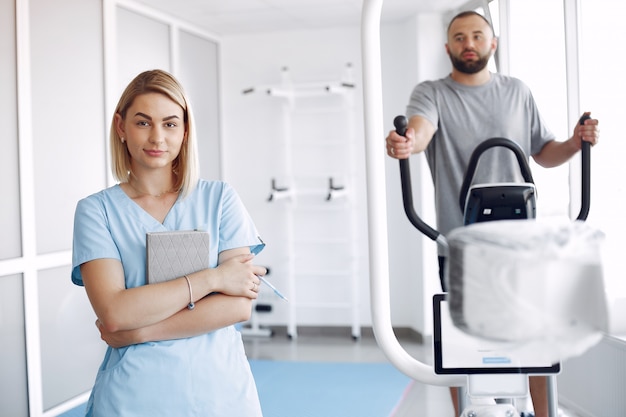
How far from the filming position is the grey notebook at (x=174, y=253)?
4.53ft

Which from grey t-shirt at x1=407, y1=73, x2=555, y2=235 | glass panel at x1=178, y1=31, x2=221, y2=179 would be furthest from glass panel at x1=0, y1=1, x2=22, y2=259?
grey t-shirt at x1=407, y1=73, x2=555, y2=235

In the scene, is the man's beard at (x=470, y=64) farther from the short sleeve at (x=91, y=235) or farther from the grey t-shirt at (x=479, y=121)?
the short sleeve at (x=91, y=235)

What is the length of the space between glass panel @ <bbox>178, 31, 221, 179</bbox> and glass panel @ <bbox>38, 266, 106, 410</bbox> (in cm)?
180

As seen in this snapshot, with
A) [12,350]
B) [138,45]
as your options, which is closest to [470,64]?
[12,350]

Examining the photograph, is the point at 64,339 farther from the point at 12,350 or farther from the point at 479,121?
the point at 479,121

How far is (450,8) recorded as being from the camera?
4895mm

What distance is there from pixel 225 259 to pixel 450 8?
12.8ft

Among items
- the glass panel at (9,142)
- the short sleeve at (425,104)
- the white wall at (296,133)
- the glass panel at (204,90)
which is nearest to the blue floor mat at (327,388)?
the white wall at (296,133)

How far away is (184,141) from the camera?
1546mm

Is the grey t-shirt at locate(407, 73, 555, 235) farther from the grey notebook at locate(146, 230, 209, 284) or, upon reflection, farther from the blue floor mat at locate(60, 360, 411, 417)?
the blue floor mat at locate(60, 360, 411, 417)

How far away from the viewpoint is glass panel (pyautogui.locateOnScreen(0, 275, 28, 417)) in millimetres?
3275

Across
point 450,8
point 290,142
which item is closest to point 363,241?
point 290,142

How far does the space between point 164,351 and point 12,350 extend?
230 cm

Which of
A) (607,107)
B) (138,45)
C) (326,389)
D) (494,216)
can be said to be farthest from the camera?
(138,45)
